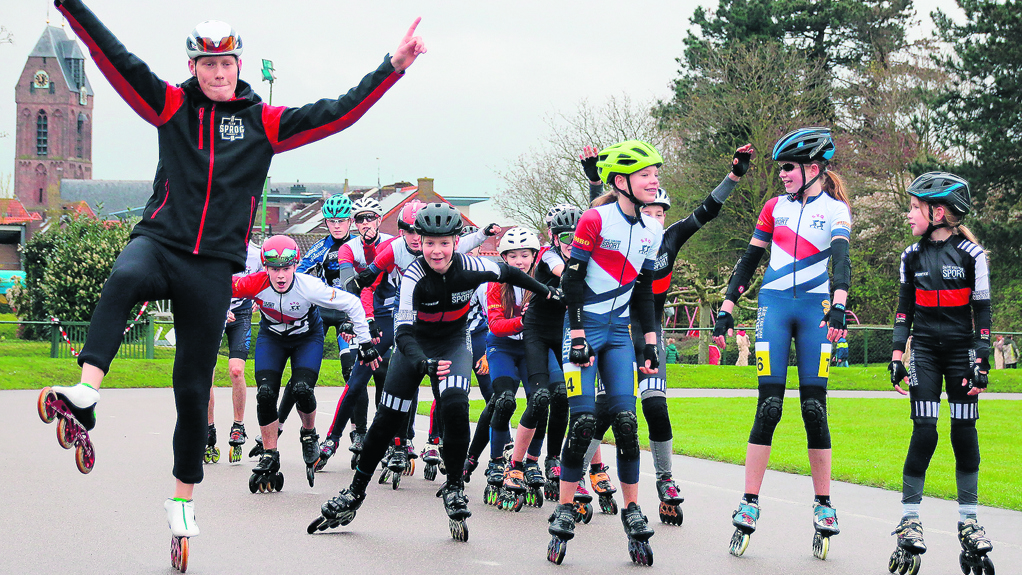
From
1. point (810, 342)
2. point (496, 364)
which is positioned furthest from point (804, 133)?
point (496, 364)

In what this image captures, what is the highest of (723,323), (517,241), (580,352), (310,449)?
(517,241)

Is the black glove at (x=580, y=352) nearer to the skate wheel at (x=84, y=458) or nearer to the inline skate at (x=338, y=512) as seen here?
the inline skate at (x=338, y=512)

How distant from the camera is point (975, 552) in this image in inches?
230

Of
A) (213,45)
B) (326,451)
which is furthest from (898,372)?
(326,451)

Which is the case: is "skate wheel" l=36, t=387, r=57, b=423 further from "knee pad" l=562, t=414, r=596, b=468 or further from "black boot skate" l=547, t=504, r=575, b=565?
"knee pad" l=562, t=414, r=596, b=468

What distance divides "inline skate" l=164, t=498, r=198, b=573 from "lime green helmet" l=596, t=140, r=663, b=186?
3.20 meters

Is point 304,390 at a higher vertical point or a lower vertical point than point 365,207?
lower

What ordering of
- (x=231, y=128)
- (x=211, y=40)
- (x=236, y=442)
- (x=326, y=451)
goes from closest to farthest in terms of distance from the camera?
(x=211, y=40) < (x=231, y=128) < (x=326, y=451) < (x=236, y=442)

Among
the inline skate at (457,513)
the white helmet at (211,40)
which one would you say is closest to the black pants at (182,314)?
the white helmet at (211,40)

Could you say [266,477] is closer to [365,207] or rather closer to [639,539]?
[365,207]

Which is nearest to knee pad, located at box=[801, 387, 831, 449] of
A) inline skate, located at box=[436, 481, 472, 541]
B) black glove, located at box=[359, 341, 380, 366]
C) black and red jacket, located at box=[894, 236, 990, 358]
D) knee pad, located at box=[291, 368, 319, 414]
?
black and red jacket, located at box=[894, 236, 990, 358]

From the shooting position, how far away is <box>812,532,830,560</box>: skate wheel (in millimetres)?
6320

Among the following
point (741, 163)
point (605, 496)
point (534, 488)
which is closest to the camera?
point (741, 163)

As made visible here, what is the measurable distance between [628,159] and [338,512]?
9.57 feet
